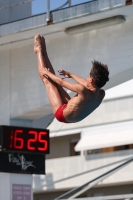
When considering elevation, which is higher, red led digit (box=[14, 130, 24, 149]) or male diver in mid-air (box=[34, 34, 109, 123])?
male diver in mid-air (box=[34, 34, 109, 123])

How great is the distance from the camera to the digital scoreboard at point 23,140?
9.56m

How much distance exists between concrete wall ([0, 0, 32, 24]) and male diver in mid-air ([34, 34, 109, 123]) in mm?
4055

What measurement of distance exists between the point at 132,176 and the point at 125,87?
245 centimetres

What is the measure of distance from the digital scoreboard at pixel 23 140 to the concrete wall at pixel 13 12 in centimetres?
153

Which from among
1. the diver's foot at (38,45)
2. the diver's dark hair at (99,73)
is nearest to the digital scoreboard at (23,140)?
the diver's foot at (38,45)

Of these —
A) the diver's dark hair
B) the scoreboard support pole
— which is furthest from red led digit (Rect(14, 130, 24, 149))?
the diver's dark hair

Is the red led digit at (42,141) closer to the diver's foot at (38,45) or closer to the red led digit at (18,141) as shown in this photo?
the red led digit at (18,141)

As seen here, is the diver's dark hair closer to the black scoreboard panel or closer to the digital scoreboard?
the digital scoreboard

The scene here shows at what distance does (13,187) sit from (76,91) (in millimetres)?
4759

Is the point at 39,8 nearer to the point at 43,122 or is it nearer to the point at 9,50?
the point at 9,50

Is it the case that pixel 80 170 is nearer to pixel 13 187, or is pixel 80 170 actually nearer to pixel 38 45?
pixel 13 187

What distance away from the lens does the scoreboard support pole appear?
9836 millimetres

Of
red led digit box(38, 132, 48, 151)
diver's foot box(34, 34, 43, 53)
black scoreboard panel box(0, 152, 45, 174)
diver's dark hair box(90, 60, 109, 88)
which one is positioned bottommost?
black scoreboard panel box(0, 152, 45, 174)

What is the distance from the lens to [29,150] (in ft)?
32.1
